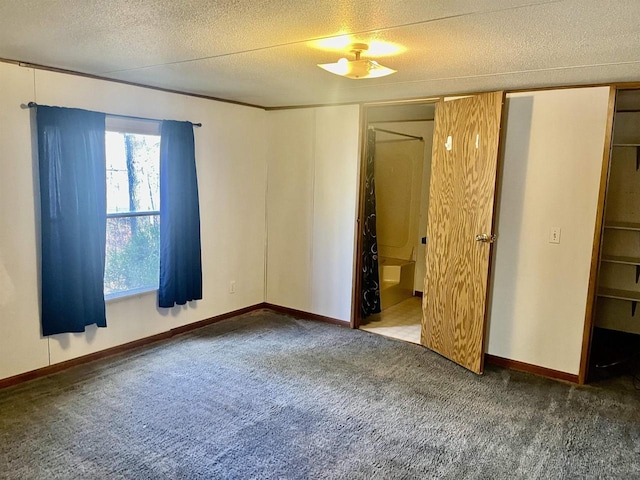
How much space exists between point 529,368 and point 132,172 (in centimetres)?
349

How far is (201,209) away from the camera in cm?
437

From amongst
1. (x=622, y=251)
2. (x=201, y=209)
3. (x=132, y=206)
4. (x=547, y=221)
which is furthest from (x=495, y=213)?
(x=132, y=206)

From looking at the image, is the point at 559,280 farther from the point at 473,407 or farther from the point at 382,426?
the point at 382,426

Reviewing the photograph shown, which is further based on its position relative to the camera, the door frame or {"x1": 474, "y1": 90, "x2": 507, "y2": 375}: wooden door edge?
the door frame

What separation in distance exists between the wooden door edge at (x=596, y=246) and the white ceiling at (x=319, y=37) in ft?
0.95

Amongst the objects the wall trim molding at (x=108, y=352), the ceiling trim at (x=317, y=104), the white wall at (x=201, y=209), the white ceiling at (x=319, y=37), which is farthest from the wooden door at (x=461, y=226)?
the wall trim molding at (x=108, y=352)

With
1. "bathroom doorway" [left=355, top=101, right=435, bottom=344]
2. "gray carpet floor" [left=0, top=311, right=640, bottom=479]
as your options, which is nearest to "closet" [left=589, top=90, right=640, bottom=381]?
"gray carpet floor" [left=0, top=311, right=640, bottom=479]

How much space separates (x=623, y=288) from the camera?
15.0ft

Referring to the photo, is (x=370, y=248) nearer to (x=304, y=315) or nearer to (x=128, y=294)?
(x=304, y=315)

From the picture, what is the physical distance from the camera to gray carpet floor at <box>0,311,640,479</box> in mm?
2424

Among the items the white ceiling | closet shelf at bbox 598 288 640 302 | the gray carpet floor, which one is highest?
the white ceiling

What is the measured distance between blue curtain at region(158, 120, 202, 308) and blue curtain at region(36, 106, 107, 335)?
57 cm

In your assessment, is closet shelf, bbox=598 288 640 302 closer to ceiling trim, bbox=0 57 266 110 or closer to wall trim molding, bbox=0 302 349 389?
wall trim molding, bbox=0 302 349 389

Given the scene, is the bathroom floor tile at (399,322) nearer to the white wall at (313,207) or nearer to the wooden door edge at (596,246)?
the white wall at (313,207)
